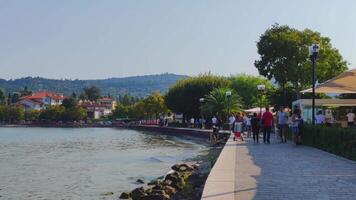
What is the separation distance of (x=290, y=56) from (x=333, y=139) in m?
33.3

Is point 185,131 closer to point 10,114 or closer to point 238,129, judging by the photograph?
point 238,129

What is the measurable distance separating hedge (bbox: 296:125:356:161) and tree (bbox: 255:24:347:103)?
1106 inches

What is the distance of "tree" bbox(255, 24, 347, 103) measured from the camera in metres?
51.8

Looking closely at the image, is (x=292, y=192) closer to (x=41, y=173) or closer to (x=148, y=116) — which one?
(x=41, y=173)

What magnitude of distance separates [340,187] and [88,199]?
1002cm

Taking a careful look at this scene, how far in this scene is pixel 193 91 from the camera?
84750 mm

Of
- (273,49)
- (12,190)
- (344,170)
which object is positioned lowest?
(12,190)

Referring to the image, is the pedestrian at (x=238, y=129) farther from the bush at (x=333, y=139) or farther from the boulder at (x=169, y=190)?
the boulder at (x=169, y=190)

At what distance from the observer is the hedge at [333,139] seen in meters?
17.2

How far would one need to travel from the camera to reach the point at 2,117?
606 feet

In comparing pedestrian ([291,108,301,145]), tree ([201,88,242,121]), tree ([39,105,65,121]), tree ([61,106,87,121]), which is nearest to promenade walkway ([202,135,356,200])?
pedestrian ([291,108,301,145])

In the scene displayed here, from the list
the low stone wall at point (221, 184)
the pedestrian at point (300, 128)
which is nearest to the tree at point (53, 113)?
the pedestrian at point (300, 128)

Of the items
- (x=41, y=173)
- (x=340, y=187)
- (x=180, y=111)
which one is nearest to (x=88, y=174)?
(x=41, y=173)

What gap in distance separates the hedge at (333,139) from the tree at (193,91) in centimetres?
5913
